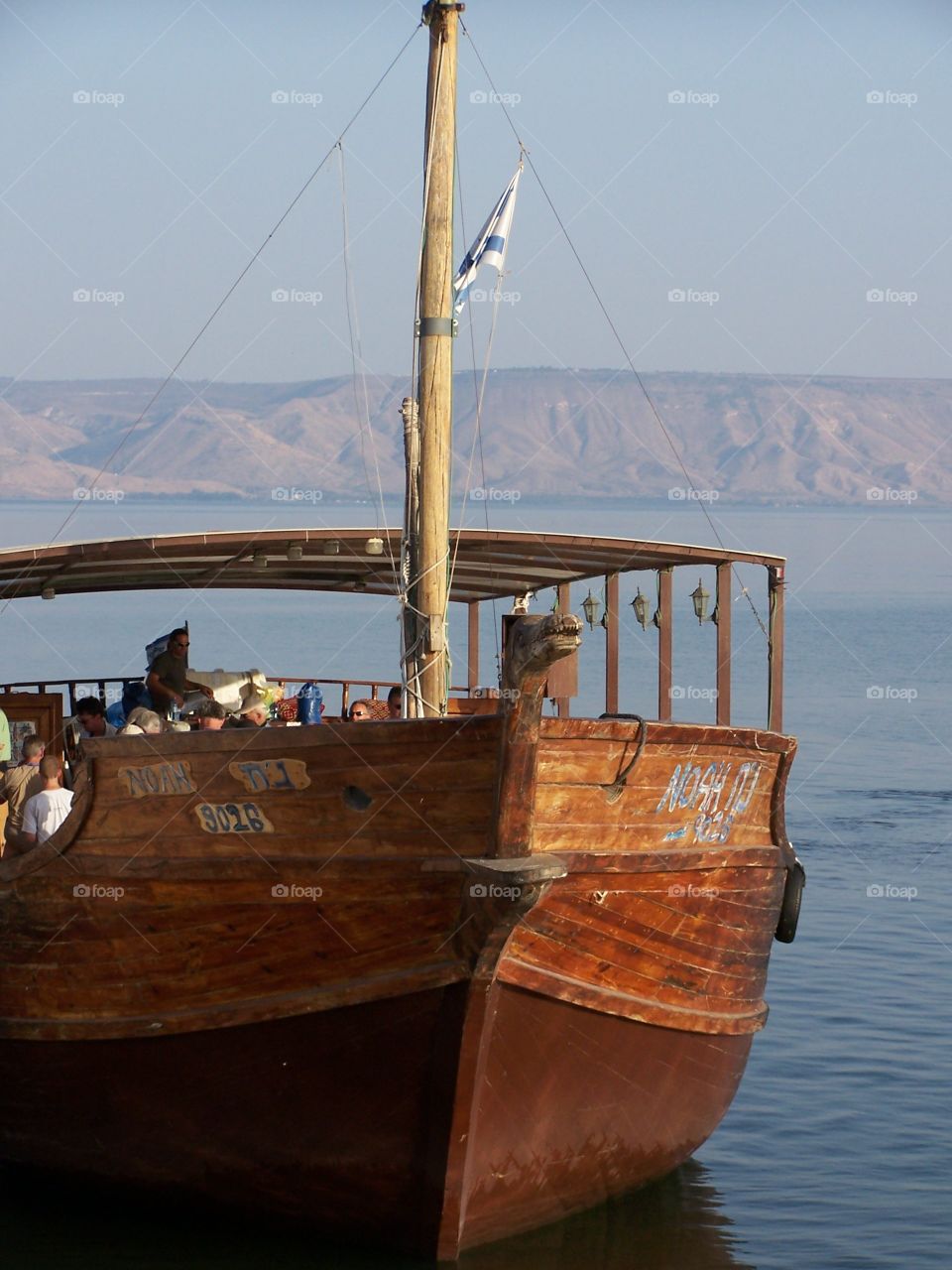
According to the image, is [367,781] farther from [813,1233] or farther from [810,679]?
[810,679]

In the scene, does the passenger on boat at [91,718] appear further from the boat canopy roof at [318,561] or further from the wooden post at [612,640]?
the wooden post at [612,640]

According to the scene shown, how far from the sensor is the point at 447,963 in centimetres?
896

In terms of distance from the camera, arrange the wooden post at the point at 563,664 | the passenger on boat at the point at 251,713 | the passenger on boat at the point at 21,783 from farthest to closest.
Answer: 1. the wooden post at the point at 563,664
2. the passenger on boat at the point at 21,783
3. the passenger on boat at the point at 251,713

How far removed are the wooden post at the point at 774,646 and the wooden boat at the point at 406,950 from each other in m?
1.88

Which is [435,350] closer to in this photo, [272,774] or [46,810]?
[272,774]

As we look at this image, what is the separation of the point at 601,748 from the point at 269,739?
1.59 m

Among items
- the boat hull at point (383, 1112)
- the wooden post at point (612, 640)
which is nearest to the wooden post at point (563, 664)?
the wooden post at point (612, 640)

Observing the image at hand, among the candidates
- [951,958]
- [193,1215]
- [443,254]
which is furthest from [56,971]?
[951,958]

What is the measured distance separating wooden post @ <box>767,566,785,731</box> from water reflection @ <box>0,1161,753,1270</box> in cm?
326

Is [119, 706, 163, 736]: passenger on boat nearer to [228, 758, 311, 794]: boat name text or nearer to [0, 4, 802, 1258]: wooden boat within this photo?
[0, 4, 802, 1258]: wooden boat

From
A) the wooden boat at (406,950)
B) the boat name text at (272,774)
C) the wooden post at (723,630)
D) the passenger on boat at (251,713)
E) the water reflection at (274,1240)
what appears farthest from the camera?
the wooden post at (723,630)

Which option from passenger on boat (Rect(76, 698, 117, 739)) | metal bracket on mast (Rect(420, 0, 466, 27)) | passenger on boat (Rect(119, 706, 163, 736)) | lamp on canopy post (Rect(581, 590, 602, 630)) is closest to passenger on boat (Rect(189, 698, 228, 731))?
passenger on boat (Rect(119, 706, 163, 736))

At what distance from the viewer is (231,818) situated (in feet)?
30.2

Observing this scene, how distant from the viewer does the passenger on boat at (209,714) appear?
10672mm
